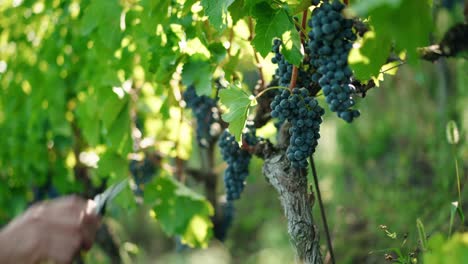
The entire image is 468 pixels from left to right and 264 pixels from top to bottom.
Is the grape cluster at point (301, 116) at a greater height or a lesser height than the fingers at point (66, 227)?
greater

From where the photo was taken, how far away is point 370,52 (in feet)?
5.92

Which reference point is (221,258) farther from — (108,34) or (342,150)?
(108,34)

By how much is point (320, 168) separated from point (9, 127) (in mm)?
3035

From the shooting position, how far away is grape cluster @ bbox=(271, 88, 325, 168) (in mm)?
2092

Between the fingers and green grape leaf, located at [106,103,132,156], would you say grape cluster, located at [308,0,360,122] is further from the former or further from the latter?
green grape leaf, located at [106,103,132,156]

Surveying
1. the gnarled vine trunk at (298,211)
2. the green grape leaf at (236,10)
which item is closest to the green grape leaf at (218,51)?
the green grape leaf at (236,10)

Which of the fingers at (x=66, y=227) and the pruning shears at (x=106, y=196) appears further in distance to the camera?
the pruning shears at (x=106, y=196)

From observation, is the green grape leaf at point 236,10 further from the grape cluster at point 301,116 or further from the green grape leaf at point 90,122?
the green grape leaf at point 90,122

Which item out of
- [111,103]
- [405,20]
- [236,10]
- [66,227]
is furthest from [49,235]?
[405,20]

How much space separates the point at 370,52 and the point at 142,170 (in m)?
2.26

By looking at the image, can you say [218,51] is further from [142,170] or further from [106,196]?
[142,170]

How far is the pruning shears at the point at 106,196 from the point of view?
2.95m

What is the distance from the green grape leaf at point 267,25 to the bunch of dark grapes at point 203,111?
115 cm

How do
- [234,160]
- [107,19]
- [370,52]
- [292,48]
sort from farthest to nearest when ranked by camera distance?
[107,19] → [234,160] → [292,48] → [370,52]
